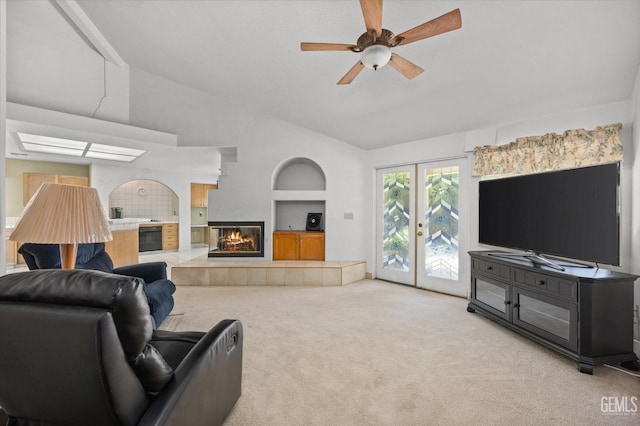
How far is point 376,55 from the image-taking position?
80.4 inches

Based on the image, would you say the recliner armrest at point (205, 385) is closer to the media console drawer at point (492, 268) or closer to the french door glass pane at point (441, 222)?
the media console drawer at point (492, 268)

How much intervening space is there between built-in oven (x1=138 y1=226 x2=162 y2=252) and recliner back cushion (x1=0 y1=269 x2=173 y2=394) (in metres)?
7.72

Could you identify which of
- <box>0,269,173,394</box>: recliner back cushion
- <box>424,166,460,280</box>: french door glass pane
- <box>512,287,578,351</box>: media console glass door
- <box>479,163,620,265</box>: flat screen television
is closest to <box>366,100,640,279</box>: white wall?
<box>424,166,460,280</box>: french door glass pane

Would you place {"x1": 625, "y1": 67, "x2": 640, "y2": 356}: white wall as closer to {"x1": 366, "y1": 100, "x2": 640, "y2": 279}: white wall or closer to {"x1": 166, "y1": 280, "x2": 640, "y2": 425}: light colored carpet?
{"x1": 366, "y1": 100, "x2": 640, "y2": 279}: white wall

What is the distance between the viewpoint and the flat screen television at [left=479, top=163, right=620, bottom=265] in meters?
2.37

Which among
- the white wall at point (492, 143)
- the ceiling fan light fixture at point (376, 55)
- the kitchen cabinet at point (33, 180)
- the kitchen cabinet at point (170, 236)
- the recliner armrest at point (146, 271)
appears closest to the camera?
the ceiling fan light fixture at point (376, 55)

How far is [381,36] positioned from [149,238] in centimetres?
803

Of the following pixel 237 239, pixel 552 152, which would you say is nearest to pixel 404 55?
pixel 552 152

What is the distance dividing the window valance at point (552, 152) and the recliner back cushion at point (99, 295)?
3708mm

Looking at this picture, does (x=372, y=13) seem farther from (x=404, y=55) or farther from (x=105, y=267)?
(x=105, y=267)

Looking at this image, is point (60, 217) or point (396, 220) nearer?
point (60, 217)

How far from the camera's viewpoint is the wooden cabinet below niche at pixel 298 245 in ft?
17.1

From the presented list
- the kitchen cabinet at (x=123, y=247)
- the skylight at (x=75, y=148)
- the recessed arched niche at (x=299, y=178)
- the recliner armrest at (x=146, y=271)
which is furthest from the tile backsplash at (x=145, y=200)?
the recliner armrest at (x=146, y=271)

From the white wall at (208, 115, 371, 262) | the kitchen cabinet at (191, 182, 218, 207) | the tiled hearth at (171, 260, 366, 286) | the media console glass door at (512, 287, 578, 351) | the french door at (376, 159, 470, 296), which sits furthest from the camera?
the kitchen cabinet at (191, 182, 218, 207)
